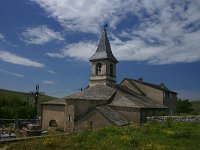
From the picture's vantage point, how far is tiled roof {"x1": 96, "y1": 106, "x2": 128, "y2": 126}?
1208 inches

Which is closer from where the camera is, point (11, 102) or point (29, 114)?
point (29, 114)

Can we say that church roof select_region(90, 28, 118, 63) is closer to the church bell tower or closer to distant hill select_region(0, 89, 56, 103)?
the church bell tower

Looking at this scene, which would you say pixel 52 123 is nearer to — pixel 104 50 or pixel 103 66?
pixel 103 66

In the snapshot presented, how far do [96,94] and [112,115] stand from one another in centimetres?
566

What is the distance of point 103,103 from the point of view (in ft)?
117

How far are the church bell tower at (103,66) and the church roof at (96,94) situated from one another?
1.80 metres

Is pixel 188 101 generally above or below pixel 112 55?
below

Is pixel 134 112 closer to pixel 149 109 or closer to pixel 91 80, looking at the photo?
pixel 149 109

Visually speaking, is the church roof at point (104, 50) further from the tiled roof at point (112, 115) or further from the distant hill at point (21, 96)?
the distant hill at point (21, 96)

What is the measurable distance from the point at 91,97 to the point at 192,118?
526 inches

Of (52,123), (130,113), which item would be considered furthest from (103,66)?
(52,123)

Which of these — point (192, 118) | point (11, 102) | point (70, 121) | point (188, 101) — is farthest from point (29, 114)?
point (188, 101)

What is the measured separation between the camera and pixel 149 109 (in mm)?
35625

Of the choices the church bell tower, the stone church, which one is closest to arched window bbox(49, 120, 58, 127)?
the stone church
